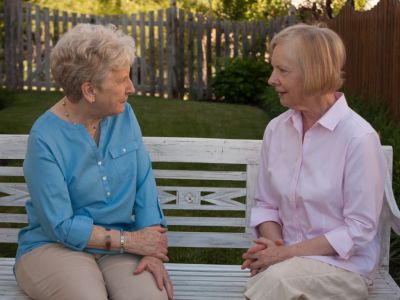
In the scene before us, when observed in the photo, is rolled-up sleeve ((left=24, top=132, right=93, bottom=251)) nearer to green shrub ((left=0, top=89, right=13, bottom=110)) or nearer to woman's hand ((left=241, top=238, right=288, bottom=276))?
woman's hand ((left=241, top=238, right=288, bottom=276))

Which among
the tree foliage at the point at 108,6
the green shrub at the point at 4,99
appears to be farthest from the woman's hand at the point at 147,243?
the tree foliage at the point at 108,6

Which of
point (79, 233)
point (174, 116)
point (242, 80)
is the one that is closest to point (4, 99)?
point (174, 116)

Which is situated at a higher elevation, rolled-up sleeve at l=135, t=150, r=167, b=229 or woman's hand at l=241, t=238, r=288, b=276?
rolled-up sleeve at l=135, t=150, r=167, b=229

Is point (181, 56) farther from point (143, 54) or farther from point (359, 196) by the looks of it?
point (359, 196)

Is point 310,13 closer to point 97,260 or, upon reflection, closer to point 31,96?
point 31,96

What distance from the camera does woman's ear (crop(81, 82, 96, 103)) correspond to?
10.4 ft

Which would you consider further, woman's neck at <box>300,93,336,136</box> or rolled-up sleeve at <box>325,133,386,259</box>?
woman's neck at <box>300,93,336,136</box>

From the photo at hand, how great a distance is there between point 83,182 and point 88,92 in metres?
0.35

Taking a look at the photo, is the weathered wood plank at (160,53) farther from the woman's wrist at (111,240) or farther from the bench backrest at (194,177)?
the woman's wrist at (111,240)

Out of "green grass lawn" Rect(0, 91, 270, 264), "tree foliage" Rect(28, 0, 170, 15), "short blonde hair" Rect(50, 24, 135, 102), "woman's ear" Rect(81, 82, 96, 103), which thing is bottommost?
"green grass lawn" Rect(0, 91, 270, 264)

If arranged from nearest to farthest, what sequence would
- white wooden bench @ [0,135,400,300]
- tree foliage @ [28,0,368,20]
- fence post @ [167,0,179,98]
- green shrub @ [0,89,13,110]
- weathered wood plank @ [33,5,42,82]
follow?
white wooden bench @ [0,135,400,300] < green shrub @ [0,89,13,110] < fence post @ [167,0,179,98] < weathered wood plank @ [33,5,42,82] < tree foliage @ [28,0,368,20]

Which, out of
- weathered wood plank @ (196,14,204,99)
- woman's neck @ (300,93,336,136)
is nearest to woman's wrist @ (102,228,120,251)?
woman's neck @ (300,93,336,136)

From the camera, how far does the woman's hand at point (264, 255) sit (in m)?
3.07

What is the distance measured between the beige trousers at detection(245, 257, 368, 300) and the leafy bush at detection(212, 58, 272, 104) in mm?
11568
